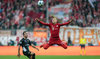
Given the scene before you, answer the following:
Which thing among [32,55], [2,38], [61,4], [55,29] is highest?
[61,4]

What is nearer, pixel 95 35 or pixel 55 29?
pixel 55 29

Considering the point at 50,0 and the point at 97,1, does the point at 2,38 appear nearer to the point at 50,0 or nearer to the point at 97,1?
the point at 50,0

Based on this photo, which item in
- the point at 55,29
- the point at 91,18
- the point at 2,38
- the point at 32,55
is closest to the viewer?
the point at 32,55

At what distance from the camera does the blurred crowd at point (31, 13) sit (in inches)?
1155

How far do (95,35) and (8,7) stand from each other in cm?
1445

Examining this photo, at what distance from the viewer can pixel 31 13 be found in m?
30.4

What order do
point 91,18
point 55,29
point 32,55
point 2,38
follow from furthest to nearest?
point 91,18 < point 2,38 < point 55,29 < point 32,55

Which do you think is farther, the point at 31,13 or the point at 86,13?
the point at 86,13

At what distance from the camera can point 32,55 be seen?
8.57 m

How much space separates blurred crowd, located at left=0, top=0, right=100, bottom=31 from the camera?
96.3 ft

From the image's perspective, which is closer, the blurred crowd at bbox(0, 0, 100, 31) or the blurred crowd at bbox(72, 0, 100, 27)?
the blurred crowd at bbox(0, 0, 100, 31)

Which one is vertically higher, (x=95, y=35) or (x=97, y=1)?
(x=97, y=1)

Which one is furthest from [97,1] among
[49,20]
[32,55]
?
[32,55]

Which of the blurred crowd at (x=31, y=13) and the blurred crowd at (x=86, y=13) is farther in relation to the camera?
the blurred crowd at (x=86, y=13)
